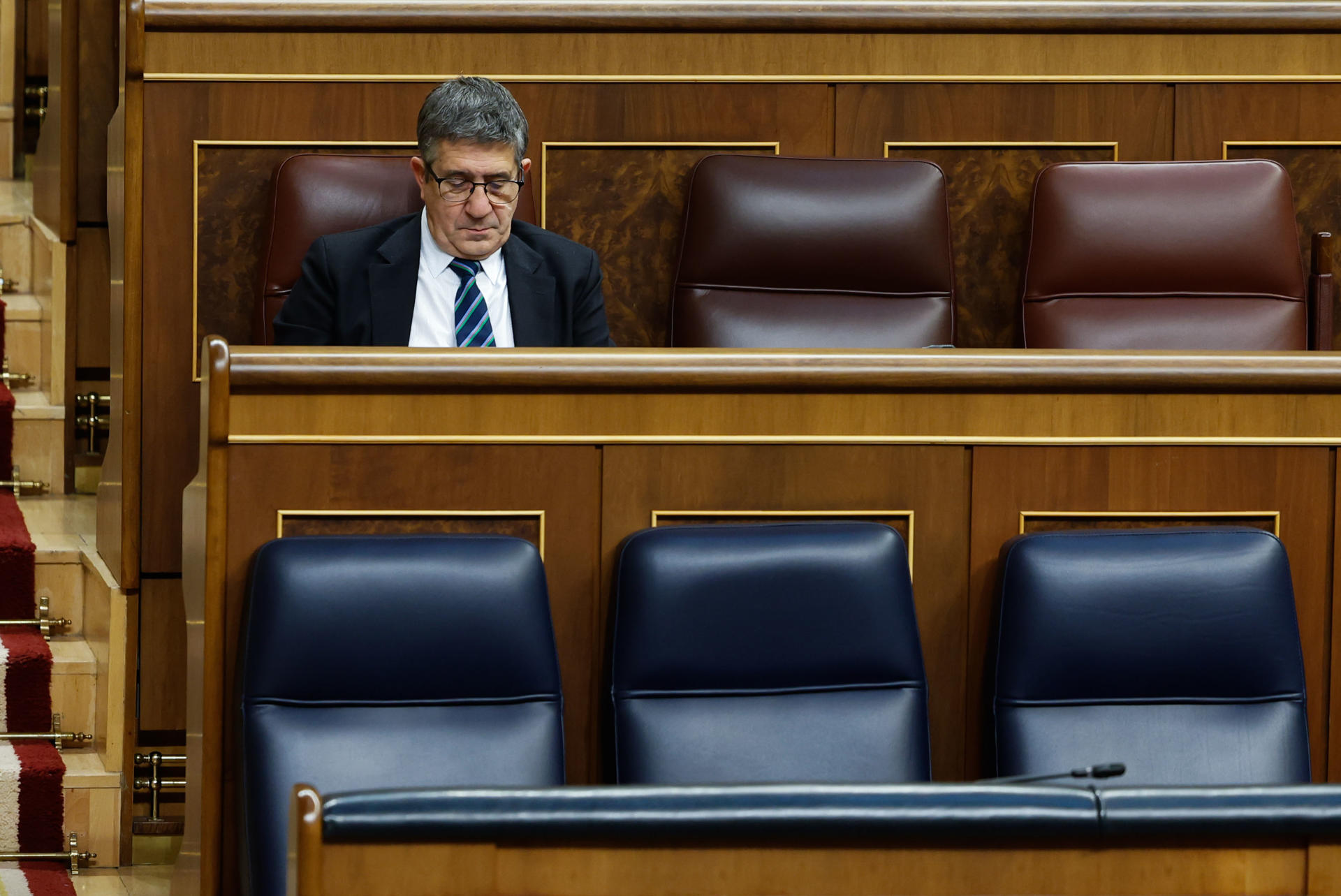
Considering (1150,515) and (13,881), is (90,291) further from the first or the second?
(1150,515)

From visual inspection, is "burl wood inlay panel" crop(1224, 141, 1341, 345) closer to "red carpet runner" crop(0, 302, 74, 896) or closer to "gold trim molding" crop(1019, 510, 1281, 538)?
"gold trim molding" crop(1019, 510, 1281, 538)

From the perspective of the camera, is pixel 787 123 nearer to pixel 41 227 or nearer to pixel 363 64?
pixel 363 64

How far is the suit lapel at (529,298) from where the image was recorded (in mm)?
832

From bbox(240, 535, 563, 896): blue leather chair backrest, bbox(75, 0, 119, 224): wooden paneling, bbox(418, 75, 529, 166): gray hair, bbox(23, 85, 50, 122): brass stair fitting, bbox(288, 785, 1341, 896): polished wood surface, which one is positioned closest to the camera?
bbox(288, 785, 1341, 896): polished wood surface

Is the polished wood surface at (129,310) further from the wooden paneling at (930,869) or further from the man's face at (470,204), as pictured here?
the wooden paneling at (930,869)

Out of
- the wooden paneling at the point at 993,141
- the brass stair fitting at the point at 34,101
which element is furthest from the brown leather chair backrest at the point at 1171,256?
the brass stair fitting at the point at 34,101

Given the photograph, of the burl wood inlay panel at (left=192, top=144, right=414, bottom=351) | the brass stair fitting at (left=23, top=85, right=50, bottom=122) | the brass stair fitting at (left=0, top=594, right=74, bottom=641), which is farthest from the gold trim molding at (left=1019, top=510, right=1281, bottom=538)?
the brass stair fitting at (left=23, top=85, right=50, bottom=122)

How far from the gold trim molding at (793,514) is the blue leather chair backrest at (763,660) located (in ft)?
0.09

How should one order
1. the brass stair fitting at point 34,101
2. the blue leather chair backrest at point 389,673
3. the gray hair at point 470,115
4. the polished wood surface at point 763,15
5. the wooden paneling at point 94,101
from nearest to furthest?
1. the blue leather chair backrest at point 389,673
2. the gray hair at point 470,115
3. the polished wood surface at point 763,15
4. the wooden paneling at point 94,101
5. the brass stair fitting at point 34,101

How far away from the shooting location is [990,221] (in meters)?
0.99

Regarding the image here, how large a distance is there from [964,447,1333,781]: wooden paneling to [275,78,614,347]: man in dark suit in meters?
0.25

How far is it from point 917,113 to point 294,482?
47 centimetres

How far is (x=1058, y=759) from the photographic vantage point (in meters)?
0.65

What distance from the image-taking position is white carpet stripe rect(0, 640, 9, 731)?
865 mm
